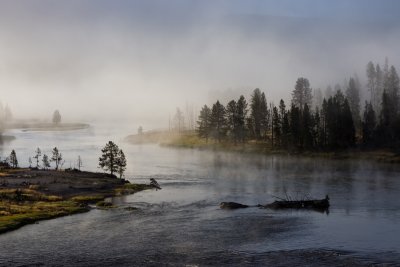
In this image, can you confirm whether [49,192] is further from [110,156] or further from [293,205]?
[293,205]

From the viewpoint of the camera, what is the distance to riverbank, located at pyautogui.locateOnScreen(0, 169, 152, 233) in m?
91.6

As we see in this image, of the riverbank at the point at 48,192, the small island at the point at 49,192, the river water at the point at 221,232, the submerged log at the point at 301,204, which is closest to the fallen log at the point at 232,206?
the river water at the point at 221,232

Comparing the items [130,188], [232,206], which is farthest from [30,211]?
[232,206]

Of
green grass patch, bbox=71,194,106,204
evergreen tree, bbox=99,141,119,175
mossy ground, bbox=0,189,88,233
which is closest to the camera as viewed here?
mossy ground, bbox=0,189,88,233

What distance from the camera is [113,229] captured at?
8000 centimetres

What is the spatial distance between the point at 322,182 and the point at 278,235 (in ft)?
205

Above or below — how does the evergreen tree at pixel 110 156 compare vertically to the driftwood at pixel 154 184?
above

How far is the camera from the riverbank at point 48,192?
301 ft

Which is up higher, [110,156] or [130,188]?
[110,156]

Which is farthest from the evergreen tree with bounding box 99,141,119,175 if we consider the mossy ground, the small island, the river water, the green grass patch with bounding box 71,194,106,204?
the mossy ground

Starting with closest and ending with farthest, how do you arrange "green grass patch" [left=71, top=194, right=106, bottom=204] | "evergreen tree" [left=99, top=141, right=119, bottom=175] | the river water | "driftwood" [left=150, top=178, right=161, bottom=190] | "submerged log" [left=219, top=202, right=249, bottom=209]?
1. the river water
2. "submerged log" [left=219, top=202, right=249, bottom=209]
3. "green grass patch" [left=71, top=194, right=106, bottom=204]
4. "driftwood" [left=150, top=178, right=161, bottom=190]
5. "evergreen tree" [left=99, top=141, right=119, bottom=175]

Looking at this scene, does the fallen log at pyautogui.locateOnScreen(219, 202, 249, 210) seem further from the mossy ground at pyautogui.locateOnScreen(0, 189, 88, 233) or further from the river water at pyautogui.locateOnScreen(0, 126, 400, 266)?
the mossy ground at pyautogui.locateOnScreen(0, 189, 88, 233)

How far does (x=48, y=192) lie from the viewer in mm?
119750

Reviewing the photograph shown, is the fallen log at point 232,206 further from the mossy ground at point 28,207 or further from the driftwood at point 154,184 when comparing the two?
the driftwood at point 154,184
